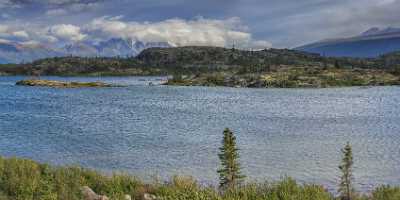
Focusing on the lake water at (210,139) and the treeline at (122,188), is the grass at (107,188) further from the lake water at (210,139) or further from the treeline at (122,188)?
the lake water at (210,139)

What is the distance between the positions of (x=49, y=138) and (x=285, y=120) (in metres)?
41.4

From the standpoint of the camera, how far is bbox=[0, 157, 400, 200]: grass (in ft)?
64.8

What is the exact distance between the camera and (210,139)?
59219 mm

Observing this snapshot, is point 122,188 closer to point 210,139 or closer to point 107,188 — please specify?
point 107,188

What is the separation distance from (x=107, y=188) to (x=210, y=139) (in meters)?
35.8

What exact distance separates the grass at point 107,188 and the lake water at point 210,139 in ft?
39.4

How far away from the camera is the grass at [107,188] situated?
64.8 ft

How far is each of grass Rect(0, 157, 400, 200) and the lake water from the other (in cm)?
1202

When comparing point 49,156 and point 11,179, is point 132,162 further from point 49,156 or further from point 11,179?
point 11,179

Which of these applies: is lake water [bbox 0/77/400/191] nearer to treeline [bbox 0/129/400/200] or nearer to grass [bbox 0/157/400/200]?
treeline [bbox 0/129/400/200]

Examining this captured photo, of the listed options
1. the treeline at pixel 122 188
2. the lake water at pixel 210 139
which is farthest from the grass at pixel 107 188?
the lake water at pixel 210 139

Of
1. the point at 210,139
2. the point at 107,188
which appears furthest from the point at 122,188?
the point at 210,139

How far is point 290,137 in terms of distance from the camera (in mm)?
60000

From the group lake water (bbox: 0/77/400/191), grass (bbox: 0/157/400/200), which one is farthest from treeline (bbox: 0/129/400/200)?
lake water (bbox: 0/77/400/191)
